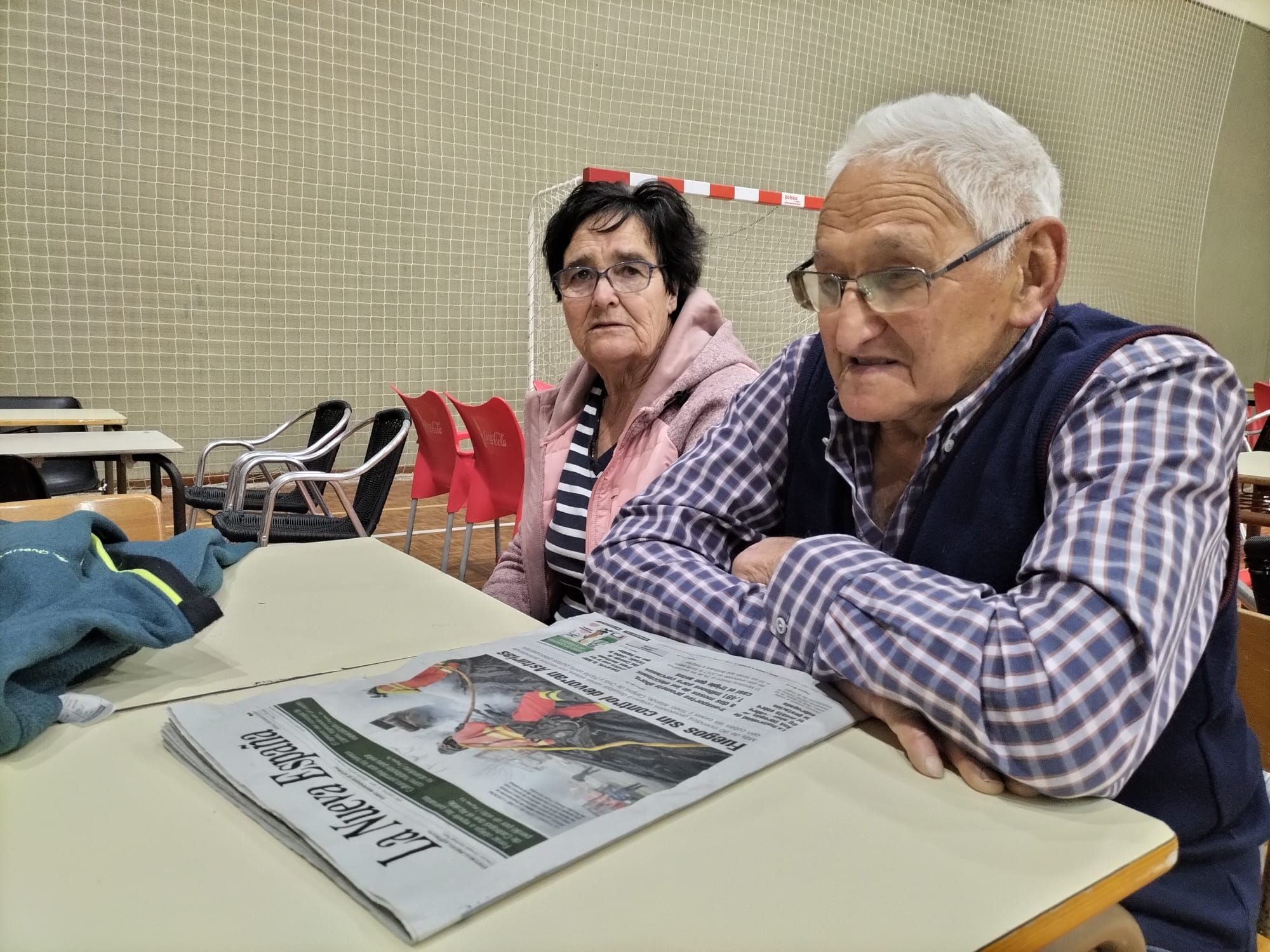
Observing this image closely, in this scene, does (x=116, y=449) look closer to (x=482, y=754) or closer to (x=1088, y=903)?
(x=482, y=754)

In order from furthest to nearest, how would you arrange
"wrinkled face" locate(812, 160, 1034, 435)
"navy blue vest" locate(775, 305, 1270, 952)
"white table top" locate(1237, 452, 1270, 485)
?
1. "white table top" locate(1237, 452, 1270, 485)
2. "wrinkled face" locate(812, 160, 1034, 435)
3. "navy blue vest" locate(775, 305, 1270, 952)

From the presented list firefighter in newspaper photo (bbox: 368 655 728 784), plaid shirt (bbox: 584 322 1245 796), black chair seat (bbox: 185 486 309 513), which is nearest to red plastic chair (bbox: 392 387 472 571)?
black chair seat (bbox: 185 486 309 513)

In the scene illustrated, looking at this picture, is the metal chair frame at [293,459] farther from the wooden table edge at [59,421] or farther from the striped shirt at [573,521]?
the striped shirt at [573,521]

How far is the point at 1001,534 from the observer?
907 millimetres

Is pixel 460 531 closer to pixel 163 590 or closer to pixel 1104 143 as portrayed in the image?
pixel 163 590

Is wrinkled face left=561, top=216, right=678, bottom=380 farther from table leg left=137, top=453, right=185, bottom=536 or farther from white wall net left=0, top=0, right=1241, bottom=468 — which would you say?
white wall net left=0, top=0, right=1241, bottom=468

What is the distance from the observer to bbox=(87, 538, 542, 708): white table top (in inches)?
34.2

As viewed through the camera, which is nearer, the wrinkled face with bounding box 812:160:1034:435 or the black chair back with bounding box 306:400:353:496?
the wrinkled face with bounding box 812:160:1034:435

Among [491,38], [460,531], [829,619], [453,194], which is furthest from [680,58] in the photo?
[829,619]

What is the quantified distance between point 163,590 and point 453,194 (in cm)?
557

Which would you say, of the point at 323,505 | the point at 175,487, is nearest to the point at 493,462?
the point at 323,505

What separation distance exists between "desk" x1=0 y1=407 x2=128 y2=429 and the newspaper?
348 centimetres

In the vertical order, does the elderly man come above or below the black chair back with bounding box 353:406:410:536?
above

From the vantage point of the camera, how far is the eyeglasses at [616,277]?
1.91m
